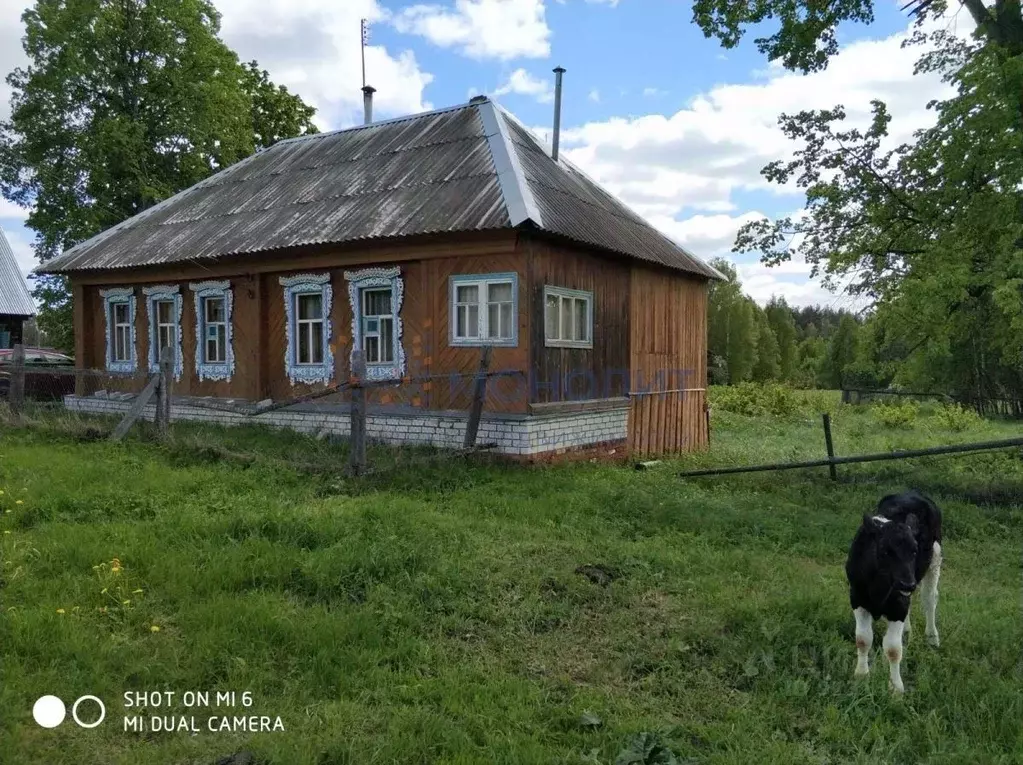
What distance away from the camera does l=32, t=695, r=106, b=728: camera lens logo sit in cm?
362

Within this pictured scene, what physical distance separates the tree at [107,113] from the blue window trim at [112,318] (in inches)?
275

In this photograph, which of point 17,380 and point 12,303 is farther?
point 12,303

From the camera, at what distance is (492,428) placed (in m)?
10.2

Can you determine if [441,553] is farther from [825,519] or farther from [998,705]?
[825,519]

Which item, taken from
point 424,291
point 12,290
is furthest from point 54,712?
point 12,290

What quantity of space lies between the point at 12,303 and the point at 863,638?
93.8 ft

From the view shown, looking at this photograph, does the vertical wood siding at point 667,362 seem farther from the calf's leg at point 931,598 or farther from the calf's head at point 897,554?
the calf's head at point 897,554

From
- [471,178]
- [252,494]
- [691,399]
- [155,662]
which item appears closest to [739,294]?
[691,399]

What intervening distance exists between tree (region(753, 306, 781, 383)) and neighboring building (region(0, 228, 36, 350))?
38.1 metres

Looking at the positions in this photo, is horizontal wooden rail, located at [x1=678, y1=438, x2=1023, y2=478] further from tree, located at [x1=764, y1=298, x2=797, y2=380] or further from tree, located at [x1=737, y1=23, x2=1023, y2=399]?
tree, located at [x1=764, y1=298, x2=797, y2=380]

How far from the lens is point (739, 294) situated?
4516cm

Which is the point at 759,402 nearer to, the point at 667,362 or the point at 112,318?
the point at 667,362

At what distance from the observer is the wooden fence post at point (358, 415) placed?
327 inches

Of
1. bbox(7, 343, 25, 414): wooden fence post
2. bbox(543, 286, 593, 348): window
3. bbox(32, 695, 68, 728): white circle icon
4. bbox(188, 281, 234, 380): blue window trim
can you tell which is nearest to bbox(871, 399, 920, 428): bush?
bbox(543, 286, 593, 348): window
